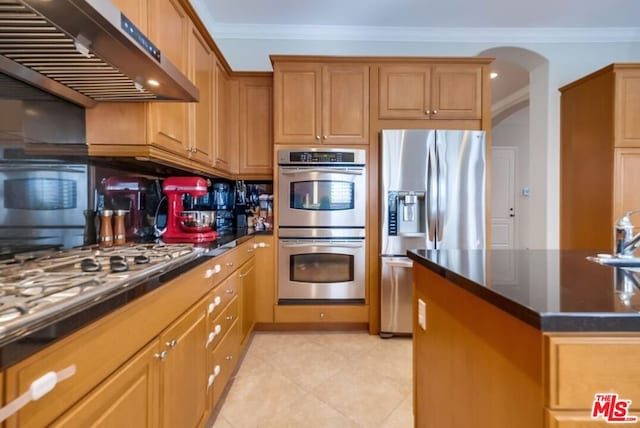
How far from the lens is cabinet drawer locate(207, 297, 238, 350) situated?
1.48 meters

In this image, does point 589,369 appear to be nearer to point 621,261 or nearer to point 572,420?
point 572,420

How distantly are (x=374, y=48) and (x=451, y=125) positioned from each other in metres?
1.23

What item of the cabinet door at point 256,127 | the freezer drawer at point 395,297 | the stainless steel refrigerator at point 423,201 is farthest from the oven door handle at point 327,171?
the freezer drawer at point 395,297

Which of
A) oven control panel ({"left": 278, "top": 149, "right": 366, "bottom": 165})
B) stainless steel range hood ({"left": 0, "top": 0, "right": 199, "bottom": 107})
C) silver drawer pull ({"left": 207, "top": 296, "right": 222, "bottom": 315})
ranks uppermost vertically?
stainless steel range hood ({"left": 0, "top": 0, "right": 199, "bottom": 107})

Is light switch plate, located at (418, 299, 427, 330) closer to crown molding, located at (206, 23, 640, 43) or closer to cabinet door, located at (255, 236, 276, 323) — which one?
cabinet door, located at (255, 236, 276, 323)

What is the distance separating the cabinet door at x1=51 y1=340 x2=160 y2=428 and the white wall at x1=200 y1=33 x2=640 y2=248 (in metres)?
2.98

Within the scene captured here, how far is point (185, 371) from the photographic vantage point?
117cm

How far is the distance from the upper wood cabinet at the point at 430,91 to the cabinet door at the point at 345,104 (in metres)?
0.16

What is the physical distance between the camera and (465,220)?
251 centimetres

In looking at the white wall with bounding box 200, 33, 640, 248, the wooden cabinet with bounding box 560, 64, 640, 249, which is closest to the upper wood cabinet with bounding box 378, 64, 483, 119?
the white wall with bounding box 200, 33, 640, 248

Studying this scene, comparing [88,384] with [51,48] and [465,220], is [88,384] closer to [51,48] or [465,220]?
[51,48]

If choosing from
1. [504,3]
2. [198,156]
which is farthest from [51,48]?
[504,3]

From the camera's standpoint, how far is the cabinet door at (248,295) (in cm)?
218

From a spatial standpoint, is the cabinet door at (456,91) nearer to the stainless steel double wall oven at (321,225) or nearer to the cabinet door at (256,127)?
the stainless steel double wall oven at (321,225)
